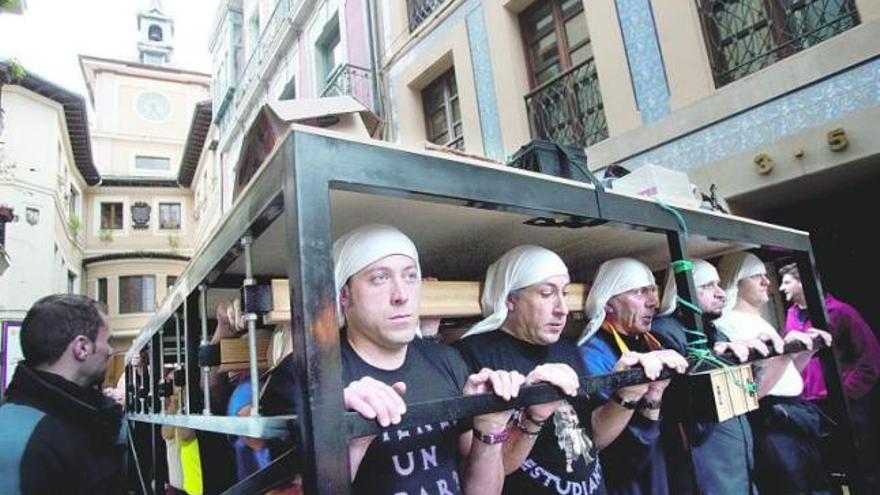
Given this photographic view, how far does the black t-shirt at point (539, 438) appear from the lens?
1.93 metres

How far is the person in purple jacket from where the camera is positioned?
157 inches

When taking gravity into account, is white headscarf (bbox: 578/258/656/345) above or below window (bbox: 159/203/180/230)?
below

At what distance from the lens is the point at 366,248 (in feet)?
5.33

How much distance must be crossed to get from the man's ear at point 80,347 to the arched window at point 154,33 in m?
46.6

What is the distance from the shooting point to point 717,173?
16.2 ft

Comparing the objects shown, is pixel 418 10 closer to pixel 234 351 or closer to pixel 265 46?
pixel 265 46

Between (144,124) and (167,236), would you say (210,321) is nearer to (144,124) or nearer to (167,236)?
(167,236)

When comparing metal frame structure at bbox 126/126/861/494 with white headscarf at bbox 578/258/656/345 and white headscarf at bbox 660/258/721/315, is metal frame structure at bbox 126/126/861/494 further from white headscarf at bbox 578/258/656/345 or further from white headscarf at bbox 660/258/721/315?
white headscarf at bbox 660/258/721/315

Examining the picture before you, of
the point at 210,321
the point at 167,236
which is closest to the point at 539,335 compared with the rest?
the point at 210,321

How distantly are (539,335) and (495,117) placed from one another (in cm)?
544

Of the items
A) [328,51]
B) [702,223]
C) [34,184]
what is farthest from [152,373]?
[34,184]

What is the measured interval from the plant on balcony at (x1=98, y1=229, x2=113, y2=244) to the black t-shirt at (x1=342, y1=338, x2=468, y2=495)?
30335mm

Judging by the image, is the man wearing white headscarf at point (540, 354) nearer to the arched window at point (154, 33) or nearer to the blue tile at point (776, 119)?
the blue tile at point (776, 119)

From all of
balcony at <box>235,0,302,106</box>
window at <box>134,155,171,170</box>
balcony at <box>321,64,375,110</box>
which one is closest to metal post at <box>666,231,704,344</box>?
balcony at <box>321,64,375,110</box>
